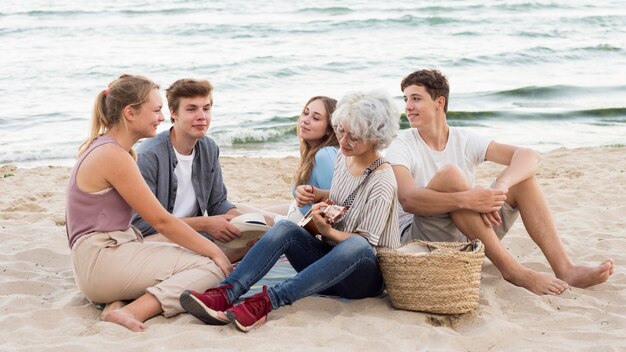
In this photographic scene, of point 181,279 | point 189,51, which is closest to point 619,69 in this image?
point 189,51

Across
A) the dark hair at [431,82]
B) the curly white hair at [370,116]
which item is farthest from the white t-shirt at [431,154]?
the curly white hair at [370,116]

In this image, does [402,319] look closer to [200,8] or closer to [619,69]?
[619,69]

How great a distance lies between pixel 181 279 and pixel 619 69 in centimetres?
1506

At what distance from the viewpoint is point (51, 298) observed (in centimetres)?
480

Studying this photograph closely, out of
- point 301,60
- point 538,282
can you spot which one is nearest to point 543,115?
point 301,60

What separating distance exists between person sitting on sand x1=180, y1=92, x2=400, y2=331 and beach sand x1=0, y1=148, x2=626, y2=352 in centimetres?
12

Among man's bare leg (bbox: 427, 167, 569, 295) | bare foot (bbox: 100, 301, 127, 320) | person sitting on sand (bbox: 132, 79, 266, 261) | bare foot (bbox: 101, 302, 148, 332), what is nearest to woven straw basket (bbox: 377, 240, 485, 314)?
man's bare leg (bbox: 427, 167, 569, 295)

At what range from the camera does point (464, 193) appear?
4496 mm

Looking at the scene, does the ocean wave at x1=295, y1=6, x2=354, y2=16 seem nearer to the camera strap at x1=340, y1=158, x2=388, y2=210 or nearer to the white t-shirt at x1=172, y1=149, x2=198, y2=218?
the white t-shirt at x1=172, y1=149, x2=198, y2=218

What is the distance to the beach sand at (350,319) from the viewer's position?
3926mm

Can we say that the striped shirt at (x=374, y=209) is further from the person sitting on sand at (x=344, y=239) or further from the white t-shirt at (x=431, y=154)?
the white t-shirt at (x=431, y=154)

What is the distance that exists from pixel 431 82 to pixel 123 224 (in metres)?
2.00

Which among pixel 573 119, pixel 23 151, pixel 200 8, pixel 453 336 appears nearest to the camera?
pixel 453 336

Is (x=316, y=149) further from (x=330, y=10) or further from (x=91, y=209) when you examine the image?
(x=330, y=10)
